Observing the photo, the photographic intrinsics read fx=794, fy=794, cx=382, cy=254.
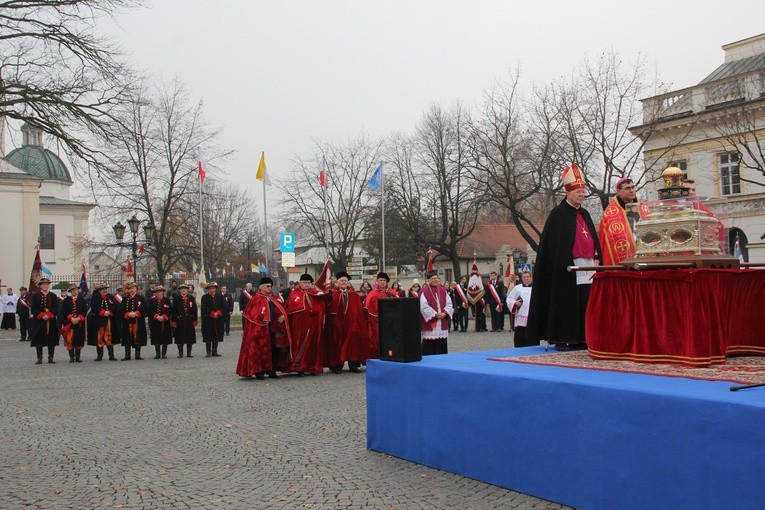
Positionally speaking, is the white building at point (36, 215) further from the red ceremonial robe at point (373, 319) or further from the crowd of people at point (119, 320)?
the red ceremonial robe at point (373, 319)

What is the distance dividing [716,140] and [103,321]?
83.5 ft

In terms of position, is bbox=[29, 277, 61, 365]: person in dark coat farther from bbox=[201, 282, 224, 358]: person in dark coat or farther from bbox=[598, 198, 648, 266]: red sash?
bbox=[598, 198, 648, 266]: red sash

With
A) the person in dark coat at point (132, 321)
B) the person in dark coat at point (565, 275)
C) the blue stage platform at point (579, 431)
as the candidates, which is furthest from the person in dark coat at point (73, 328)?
the person in dark coat at point (565, 275)

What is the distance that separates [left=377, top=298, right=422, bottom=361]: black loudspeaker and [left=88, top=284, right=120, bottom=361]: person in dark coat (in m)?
14.6

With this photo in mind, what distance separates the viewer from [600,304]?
6.84 m

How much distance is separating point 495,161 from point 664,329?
114 feet

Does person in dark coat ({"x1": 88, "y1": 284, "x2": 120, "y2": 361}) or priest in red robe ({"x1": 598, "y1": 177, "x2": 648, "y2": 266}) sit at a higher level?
priest in red robe ({"x1": 598, "y1": 177, "x2": 648, "y2": 266})

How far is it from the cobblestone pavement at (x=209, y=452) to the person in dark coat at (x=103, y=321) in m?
5.76

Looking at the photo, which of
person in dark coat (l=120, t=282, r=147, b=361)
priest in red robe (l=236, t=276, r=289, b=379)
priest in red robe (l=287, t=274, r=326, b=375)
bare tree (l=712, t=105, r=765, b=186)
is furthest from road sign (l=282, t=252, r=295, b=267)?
priest in red robe (l=236, t=276, r=289, b=379)

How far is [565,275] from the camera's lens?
7.84 metres

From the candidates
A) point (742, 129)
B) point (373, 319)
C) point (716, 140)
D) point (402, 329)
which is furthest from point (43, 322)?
point (742, 129)

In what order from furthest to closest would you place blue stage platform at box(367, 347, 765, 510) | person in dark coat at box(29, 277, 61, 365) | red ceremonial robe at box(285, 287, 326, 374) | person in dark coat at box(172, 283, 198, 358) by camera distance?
person in dark coat at box(172, 283, 198, 358)
person in dark coat at box(29, 277, 61, 365)
red ceremonial robe at box(285, 287, 326, 374)
blue stage platform at box(367, 347, 765, 510)

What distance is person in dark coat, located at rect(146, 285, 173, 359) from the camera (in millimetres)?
20484

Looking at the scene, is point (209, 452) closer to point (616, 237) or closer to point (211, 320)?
point (616, 237)
